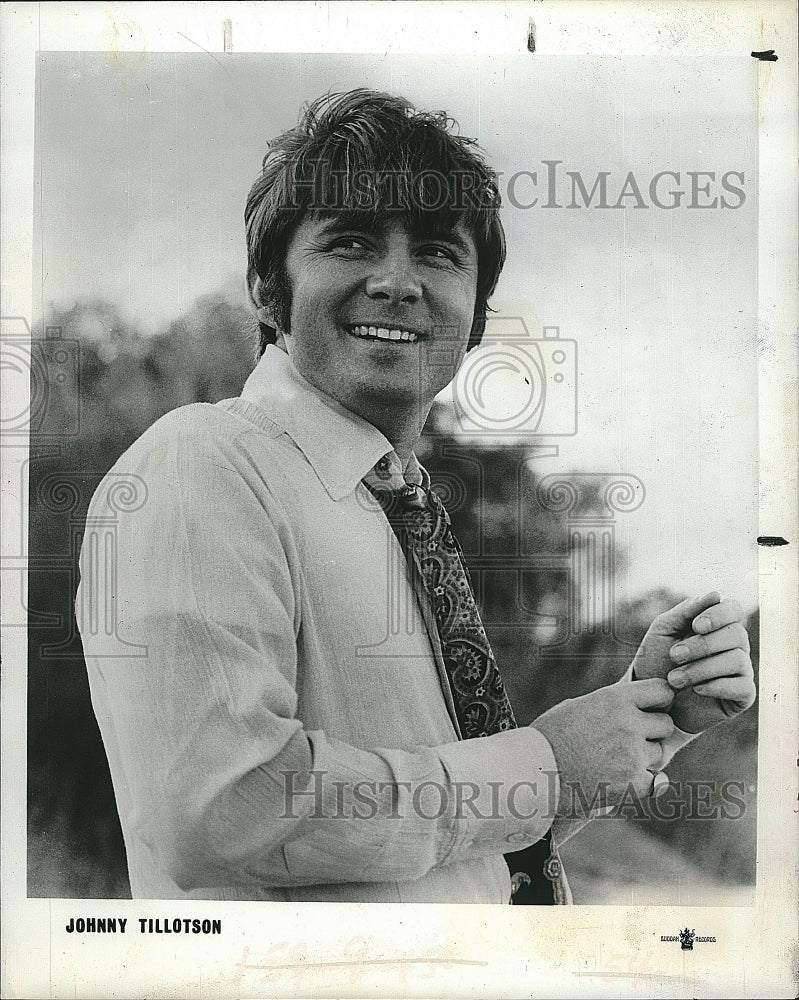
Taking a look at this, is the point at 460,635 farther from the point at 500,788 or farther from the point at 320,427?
the point at 320,427

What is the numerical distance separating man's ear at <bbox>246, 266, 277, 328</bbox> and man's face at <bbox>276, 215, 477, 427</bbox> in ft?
0.17

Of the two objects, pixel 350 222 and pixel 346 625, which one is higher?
pixel 350 222

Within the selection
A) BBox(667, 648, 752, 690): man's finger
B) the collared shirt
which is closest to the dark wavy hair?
the collared shirt

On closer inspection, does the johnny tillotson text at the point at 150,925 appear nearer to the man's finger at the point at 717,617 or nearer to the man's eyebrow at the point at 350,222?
the man's finger at the point at 717,617

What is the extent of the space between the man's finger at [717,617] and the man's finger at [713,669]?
58 millimetres

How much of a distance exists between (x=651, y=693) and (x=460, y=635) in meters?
0.40

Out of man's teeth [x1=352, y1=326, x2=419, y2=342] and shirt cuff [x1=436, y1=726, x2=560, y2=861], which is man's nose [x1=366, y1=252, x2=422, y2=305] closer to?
man's teeth [x1=352, y1=326, x2=419, y2=342]

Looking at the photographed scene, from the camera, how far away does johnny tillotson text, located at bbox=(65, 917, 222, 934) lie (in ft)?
6.48

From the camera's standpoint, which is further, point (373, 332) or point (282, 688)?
point (373, 332)

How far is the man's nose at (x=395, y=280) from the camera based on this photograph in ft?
6.45

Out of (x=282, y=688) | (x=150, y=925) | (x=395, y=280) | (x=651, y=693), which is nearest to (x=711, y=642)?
(x=651, y=693)

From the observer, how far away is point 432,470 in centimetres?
201

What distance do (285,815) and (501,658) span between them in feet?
1.72

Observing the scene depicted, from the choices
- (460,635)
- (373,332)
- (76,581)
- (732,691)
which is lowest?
(732,691)
